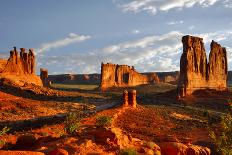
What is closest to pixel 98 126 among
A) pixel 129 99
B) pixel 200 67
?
pixel 129 99

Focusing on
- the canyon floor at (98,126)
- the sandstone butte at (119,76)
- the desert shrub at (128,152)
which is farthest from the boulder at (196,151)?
the sandstone butte at (119,76)

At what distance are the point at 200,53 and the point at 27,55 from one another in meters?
40.4

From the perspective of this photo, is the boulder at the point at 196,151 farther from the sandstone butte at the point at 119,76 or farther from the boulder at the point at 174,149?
the sandstone butte at the point at 119,76

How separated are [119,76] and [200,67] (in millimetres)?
63695

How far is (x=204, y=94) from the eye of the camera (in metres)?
89.0

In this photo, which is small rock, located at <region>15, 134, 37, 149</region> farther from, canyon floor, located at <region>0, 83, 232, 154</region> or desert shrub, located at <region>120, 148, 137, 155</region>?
desert shrub, located at <region>120, 148, 137, 155</region>

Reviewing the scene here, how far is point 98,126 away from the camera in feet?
107

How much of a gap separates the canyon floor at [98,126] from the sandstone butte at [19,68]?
6750 millimetres

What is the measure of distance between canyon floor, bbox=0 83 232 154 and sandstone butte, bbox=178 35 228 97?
9.78 feet

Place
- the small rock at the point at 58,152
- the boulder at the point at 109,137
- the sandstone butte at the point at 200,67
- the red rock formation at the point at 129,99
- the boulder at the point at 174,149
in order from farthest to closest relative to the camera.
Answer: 1. the sandstone butte at the point at 200,67
2. the red rock formation at the point at 129,99
3. the boulder at the point at 174,149
4. the boulder at the point at 109,137
5. the small rock at the point at 58,152

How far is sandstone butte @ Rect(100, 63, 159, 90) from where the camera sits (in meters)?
149

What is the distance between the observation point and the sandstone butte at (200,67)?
89688mm

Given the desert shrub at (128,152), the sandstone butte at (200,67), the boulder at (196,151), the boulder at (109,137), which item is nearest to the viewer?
the desert shrub at (128,152)

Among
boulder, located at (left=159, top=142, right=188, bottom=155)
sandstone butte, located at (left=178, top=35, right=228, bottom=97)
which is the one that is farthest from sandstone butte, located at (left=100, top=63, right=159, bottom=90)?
boulder, located at (left=159, top=142, right=188, bottom=155)
